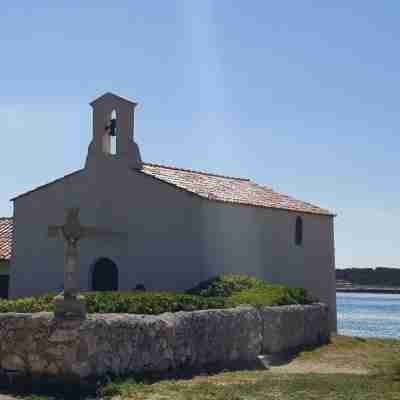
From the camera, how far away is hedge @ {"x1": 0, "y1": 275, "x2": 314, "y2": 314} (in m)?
13.9

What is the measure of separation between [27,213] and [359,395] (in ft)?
51.6

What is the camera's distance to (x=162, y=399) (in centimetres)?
1115

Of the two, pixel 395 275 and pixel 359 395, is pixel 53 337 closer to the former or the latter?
pixel 359 395

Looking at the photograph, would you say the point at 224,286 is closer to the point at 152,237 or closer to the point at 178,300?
the point at 152,237

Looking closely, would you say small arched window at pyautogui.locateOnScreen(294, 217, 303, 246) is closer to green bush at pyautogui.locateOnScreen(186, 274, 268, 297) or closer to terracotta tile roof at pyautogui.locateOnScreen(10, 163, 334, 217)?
terracotta tile roof at pyautogui.locateOnScreen(10, 163, 334, 217)

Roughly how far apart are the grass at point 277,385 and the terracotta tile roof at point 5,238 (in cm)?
1451

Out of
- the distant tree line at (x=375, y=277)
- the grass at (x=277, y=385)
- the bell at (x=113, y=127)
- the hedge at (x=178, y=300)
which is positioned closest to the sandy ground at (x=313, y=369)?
the grass at (x=277, y=385)

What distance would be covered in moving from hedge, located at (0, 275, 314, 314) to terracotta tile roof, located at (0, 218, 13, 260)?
1018 centimetres

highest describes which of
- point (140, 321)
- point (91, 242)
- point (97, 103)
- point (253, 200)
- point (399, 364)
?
point (97, 103)

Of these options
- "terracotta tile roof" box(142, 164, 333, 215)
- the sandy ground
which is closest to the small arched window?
"terracotta tile roof" box(142, 164, 333, 215)

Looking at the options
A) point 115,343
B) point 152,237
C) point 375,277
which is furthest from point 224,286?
point 375,277

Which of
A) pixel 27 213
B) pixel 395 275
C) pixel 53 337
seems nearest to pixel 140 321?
pixel 53 337

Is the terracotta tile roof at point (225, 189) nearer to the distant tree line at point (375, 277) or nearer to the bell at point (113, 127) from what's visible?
the bell at point (113, 127)

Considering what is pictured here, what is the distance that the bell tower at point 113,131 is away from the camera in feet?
74.2
